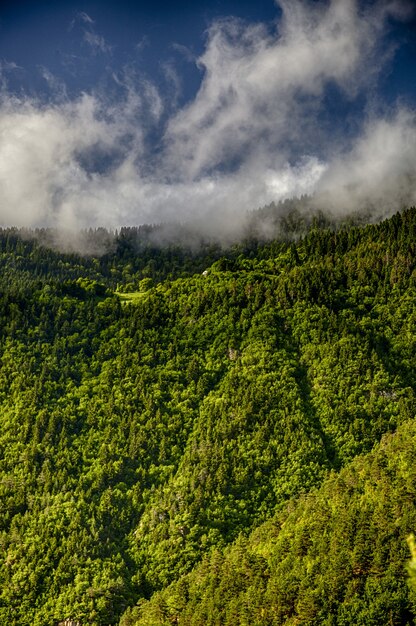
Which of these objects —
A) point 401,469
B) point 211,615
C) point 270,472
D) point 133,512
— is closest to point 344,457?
point 270,472

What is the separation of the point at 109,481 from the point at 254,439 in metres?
37.3

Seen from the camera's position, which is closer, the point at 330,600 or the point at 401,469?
the point at 330,600

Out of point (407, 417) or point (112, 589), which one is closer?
point (112, 589)

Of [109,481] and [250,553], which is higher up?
[109,481]

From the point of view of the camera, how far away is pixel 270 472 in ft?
611

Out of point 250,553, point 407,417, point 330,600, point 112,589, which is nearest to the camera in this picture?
point 330,600

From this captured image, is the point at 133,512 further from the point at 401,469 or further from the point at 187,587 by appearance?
the point at 401,469

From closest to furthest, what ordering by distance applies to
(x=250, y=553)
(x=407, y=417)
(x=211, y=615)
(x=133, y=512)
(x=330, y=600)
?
1. (x=330, y=600)
2. (x=211, y=615)
3. (x=250, y=553)
4. (x=133, y=512)
5. (x=407, y=417)

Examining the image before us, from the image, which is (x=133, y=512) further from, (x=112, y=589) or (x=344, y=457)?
(x=344, y=457)

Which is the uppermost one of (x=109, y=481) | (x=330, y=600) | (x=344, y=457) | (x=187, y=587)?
(x=109, y=481)

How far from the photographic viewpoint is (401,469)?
493 feet

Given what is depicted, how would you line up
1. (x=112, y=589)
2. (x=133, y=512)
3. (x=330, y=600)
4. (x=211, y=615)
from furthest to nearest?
(x=133, y=512)
(x=112, y=589)
(x=211, y=615)
(x=330, y=600)

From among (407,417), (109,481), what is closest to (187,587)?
(109,481)

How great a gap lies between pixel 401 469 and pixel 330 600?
1370 inches
